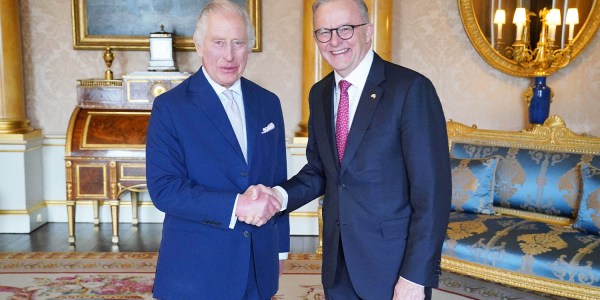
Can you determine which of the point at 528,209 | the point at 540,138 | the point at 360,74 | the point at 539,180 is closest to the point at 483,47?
the point at 540,138

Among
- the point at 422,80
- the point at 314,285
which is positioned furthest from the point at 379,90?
the point at 314,285

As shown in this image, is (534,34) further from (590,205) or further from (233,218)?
(233,218)

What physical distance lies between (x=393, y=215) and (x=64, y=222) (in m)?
4.62

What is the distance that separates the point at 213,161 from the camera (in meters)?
1.86

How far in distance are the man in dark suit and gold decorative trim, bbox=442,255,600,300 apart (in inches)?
79.0

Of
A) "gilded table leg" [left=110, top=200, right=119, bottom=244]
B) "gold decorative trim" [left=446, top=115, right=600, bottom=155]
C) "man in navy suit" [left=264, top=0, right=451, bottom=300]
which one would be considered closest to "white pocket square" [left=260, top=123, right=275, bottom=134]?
"man in navy suit" [left=264, top=0, right=451, bottom=300]

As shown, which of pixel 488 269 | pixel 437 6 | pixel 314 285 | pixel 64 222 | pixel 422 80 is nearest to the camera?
pixel 422 80

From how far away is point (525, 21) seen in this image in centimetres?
464

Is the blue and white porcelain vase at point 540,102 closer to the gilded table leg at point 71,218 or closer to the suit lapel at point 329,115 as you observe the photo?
the suit lapel at point 329,115

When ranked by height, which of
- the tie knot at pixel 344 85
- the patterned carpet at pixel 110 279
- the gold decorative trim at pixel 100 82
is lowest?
the patterned carpet at pixel 110 279

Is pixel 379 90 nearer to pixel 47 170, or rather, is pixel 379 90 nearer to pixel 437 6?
pixel 437 6

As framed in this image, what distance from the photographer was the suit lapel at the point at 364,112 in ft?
6.04

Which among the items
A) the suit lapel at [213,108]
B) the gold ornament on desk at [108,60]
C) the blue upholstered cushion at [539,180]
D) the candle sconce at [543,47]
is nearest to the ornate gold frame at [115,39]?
the gold ornament on desk at [108,60]

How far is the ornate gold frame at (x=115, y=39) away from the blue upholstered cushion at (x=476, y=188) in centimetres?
241
